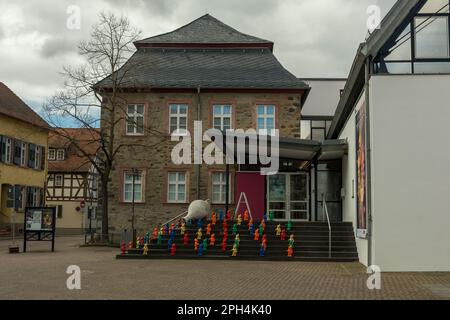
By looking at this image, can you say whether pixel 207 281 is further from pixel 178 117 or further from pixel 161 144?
pixel 178 117

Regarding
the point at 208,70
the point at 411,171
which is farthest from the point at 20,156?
the point at 411,171

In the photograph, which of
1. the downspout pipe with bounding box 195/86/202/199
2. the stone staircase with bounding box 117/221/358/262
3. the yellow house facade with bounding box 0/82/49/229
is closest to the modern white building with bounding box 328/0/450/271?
the stone staircase with bounding box 117/221/358/262

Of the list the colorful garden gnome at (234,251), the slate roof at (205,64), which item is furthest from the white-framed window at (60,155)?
the colorful garden gnome at (234,251)

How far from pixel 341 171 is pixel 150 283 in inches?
597

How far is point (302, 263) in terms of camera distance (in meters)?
18.0

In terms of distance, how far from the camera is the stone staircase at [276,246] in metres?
19.0

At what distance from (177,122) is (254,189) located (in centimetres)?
547

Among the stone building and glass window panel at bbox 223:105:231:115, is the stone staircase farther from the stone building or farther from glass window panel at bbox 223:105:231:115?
glass window panel at bbox 223:105:231:115

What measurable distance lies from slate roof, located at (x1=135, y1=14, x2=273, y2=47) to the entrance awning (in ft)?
31.4

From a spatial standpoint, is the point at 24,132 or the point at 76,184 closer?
the point at 24,132

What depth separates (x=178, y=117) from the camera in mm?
29016

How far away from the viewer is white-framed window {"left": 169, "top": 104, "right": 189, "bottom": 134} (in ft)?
94.9

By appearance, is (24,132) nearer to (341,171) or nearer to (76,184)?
(76,184)

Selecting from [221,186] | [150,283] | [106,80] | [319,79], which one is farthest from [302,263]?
[319,79]
